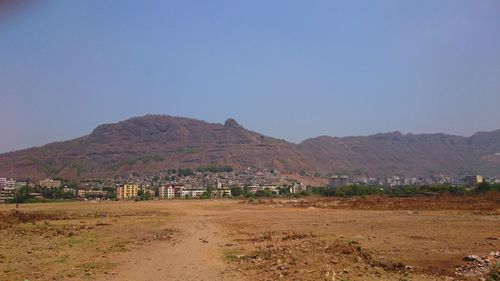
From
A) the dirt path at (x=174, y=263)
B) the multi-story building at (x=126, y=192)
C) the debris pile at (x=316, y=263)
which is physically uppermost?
the multi-story building at (x=126, y=192)

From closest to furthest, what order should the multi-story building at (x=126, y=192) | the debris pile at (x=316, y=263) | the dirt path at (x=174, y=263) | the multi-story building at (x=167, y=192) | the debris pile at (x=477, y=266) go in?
the debris pile at (x=477, y=266) → the debris pile at (x=316, y=263) → the dirt path at (x=174, y=263) → the multi-story building at (x=126, y=192) → the multi-story building at (x=167, y=192)

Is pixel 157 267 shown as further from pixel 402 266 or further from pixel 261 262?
pixel 402 266

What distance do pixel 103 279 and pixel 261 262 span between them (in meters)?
5.04

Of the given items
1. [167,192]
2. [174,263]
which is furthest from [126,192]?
[174,263]

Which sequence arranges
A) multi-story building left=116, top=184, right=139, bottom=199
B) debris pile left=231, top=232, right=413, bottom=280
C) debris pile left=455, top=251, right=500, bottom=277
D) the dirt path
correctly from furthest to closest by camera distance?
multi-story building left=116, top=184, right=139, bottom=199 < the dirt path < debris pile left=231, top=232, right=413, bottom=280 < debris pile left=455, top=251, right=500, bottom=277

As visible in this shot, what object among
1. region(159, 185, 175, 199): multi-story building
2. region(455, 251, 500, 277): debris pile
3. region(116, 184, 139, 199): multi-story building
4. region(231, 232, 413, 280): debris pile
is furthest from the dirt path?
region(159, 185, 175, 199): multi-story building

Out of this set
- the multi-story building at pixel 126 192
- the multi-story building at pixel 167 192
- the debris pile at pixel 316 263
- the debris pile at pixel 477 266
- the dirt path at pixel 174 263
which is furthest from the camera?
the multi-story building at pixel 167 192

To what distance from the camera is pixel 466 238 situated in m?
21.2

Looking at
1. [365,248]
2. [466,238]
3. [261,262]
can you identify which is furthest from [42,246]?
[466,238]

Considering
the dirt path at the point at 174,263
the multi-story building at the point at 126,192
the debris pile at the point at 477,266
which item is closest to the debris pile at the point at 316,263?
the dirt path at the point at 174,263

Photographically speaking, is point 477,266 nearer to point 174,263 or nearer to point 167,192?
point 174,263

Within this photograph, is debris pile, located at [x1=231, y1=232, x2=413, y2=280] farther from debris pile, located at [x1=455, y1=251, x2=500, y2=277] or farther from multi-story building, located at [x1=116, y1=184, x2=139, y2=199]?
multi-story building, located at [x1=116, y1=184, x2=139, y2=199]

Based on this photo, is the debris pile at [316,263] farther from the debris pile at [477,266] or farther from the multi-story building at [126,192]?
the multi-story building at [126,192]

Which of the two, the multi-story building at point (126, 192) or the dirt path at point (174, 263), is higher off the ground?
the multi-story building at point (126, 192)
